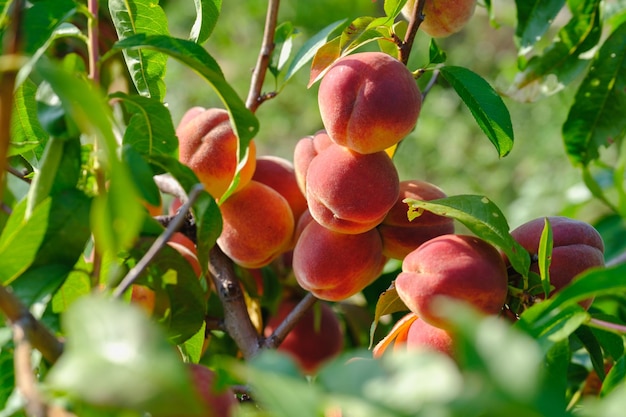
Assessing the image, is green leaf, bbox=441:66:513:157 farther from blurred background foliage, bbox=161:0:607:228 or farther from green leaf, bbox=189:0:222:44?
blurred background foliage, bbox=161:0:607:228

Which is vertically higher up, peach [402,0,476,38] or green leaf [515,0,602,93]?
peach [402,0,476,38]

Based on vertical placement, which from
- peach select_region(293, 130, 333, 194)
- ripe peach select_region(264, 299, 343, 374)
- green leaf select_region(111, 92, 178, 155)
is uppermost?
green leaf select_region(111, 92, 178, 155)

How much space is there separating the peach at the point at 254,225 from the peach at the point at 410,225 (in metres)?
0.10

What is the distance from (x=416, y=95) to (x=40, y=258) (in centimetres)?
29

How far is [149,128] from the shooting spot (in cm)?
52

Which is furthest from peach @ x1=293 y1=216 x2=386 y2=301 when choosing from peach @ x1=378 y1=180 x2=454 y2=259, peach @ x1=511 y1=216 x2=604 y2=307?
peach @ x1=511 y1=216 x2=604 y2=307

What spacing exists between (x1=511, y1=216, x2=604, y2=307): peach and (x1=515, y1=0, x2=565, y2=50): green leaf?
11.2 inches

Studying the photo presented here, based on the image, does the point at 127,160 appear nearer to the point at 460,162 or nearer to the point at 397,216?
the point at 397,216

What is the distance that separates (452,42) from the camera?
3729mm

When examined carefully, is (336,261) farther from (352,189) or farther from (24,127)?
(24,127)

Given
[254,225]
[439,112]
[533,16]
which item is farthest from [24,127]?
[439,112]

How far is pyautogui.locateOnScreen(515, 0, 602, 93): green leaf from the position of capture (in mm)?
811

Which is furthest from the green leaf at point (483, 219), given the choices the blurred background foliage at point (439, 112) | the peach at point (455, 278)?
the blurred background foliage at point (439, 112)

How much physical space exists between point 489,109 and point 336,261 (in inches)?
6.7
